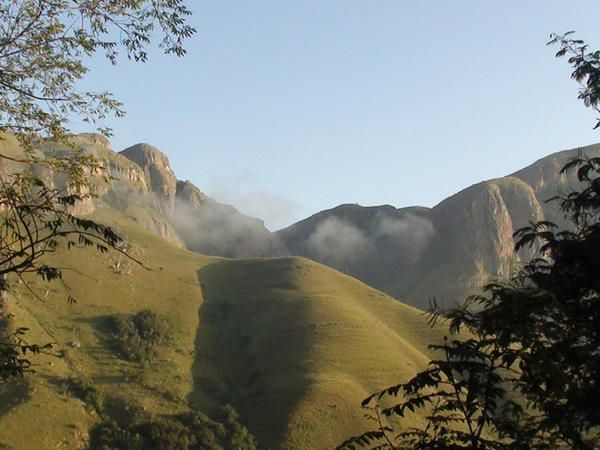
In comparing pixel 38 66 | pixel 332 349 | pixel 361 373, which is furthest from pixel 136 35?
pixel 332 349

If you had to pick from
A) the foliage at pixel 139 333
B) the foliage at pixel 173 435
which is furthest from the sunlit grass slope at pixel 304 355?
the foliage at pixel 139 333

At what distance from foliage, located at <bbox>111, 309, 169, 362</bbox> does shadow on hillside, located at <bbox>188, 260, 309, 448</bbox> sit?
10124 millimetres

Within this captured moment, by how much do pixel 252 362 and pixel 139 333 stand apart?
85.8ft

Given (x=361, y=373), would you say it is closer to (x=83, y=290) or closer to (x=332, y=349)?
(x=332, y=349)

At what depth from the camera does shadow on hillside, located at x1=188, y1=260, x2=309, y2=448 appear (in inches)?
4670

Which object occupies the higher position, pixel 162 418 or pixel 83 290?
pixel 83 290

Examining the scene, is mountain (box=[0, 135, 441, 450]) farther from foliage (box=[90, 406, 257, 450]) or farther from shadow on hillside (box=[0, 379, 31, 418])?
foliage (box=[90, 406, 257, 450])

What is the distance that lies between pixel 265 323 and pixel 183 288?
38785 millimetres

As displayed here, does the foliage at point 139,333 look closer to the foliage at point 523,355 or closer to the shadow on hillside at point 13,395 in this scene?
the shadow on hillside at point 13,395

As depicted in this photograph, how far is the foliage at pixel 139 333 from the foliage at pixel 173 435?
29.8 meters

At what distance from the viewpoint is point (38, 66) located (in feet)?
52.5

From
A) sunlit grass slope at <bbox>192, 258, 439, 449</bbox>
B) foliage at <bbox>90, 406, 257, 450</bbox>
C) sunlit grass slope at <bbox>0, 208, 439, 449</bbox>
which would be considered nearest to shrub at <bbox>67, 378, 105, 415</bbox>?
sunlit grass slope at <bbox>0, 208, 439, 449</bbox>

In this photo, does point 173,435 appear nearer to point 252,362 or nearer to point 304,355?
point 304,355

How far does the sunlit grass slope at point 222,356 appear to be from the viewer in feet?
348
